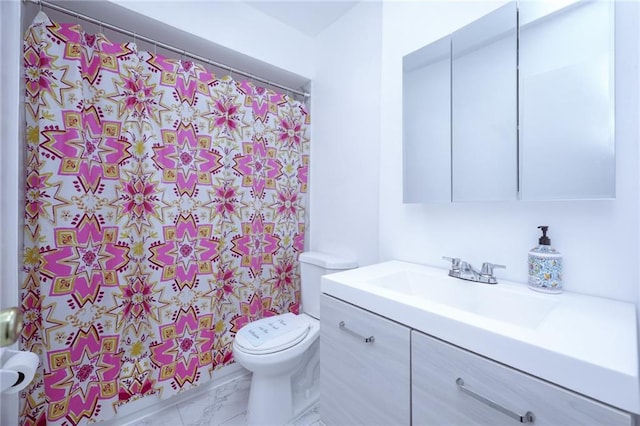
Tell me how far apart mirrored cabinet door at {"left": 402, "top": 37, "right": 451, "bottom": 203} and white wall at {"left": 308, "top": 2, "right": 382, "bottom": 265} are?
23cm

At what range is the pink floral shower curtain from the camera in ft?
3.45

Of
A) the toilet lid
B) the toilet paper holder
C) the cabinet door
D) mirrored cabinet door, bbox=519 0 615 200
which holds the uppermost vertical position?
mirrored cabinet door, bbox=519 0 615 200

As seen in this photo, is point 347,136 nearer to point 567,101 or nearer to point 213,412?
point 567,101

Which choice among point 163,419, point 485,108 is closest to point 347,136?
point 485,108

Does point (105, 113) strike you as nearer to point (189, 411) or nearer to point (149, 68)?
point (149, 68)

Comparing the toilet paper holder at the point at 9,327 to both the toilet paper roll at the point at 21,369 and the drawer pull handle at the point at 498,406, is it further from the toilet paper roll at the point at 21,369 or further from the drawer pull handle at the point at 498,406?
the drawer pull handle at the point at 498,406

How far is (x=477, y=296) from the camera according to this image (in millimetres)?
930

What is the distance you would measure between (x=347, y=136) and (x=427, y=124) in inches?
22.1

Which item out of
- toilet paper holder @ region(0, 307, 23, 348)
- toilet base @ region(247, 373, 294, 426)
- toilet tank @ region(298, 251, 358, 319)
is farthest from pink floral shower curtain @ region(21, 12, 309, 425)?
toilet paper holder @ region(0, 307, 23, 348)

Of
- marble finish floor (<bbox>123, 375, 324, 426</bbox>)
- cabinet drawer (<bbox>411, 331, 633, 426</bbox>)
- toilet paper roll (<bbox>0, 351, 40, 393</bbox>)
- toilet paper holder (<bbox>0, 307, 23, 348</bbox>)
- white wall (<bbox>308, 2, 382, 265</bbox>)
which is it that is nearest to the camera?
toilet paper holder (<bbox>0, 307, 23, 348</bbox>)

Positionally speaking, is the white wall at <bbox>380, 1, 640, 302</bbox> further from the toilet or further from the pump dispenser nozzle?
the toilet

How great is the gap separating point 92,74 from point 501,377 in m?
1.82

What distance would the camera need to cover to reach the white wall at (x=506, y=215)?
2.43ft

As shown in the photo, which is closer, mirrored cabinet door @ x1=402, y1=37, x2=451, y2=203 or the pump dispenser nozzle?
the pump dispenser nozzle
